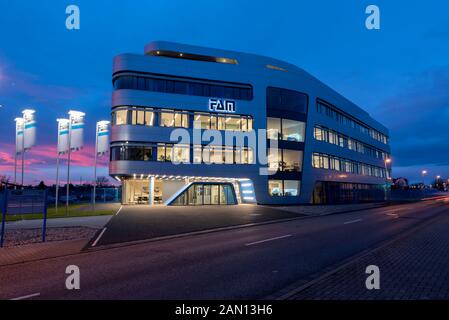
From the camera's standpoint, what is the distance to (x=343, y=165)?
5703 centimetres

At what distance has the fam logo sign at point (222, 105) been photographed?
4084cm

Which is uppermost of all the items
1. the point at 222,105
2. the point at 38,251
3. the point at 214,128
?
the point at 222,105

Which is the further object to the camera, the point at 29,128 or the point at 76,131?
the point at 76,131

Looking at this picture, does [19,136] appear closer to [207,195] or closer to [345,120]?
[207,195]

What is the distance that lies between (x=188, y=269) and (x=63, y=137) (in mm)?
24385

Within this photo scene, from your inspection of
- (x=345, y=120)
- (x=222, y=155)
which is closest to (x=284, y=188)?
(x=222, y=155)

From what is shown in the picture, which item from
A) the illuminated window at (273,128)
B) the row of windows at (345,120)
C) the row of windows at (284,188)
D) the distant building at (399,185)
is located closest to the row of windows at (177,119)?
the illuminated window at (273,128)

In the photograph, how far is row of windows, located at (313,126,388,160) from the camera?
49.8m

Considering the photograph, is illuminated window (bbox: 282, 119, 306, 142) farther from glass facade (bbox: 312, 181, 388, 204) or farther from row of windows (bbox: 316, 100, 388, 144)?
glass facade (bbox: 312, 181, 388, 204)

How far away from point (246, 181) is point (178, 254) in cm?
3192

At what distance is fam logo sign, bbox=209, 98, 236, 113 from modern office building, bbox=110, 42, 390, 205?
0.14m

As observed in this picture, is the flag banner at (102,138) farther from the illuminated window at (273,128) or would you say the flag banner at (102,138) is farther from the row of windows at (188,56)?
the illuminated window at (273,128)

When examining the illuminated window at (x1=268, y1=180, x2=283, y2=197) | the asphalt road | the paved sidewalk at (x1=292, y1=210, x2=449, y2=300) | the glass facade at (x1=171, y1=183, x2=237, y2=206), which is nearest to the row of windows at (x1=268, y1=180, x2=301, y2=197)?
the illuminated window at (x1=268, y1=180, x2=283, y2=197)
